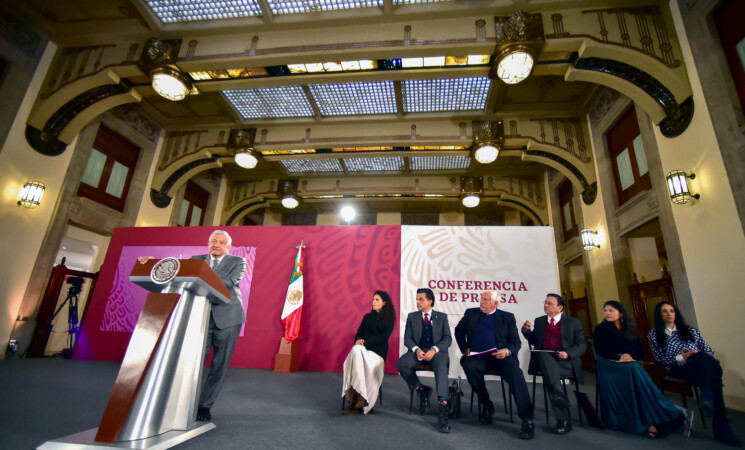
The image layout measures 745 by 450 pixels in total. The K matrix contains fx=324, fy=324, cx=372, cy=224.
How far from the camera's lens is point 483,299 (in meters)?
3.27

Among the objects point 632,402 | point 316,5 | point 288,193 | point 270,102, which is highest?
point 316,5

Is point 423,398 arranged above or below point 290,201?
below

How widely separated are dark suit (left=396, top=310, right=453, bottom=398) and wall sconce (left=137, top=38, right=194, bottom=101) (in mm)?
5590

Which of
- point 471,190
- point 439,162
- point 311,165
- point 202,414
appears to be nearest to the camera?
point 202,414

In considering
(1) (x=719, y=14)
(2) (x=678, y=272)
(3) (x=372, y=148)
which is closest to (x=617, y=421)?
(2) (x=678, y=272)

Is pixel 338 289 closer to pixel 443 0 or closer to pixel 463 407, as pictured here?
pixel 463 407

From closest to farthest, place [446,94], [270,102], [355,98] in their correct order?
[446,94] → [355,98] → [270,102]

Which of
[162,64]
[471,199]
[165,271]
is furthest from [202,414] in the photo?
[471,199]

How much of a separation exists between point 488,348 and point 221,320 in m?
2.41

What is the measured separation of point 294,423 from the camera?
250 cm

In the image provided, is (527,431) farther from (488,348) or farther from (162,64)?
(162,64)

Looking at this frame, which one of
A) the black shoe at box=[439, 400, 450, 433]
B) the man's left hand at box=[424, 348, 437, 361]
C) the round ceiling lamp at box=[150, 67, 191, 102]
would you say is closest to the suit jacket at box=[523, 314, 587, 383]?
the man's left hand at box=[424, 348, 437, 361]

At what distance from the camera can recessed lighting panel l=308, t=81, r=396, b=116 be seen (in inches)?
261

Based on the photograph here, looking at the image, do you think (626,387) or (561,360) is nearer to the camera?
(626,387)
